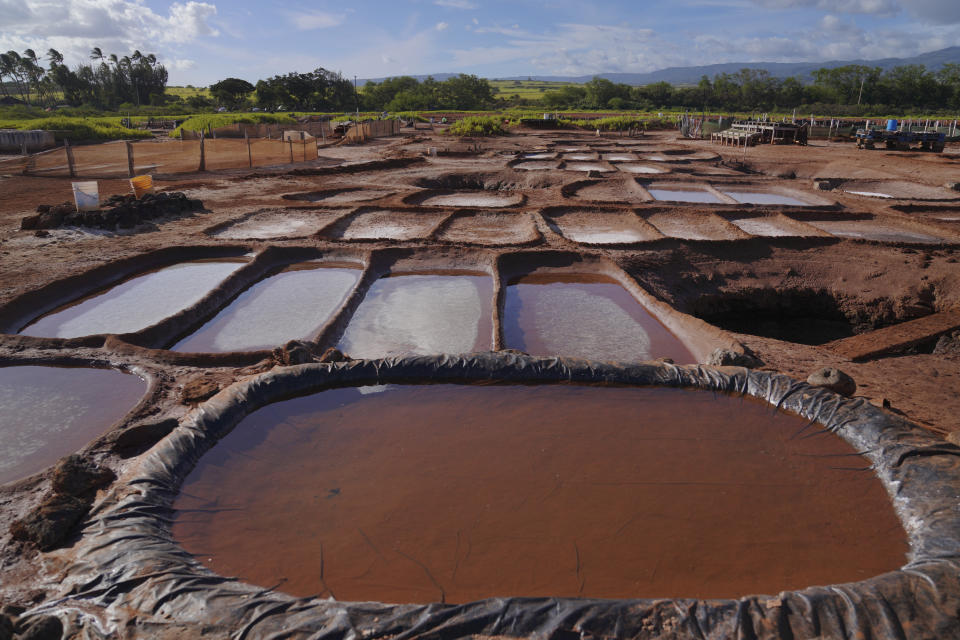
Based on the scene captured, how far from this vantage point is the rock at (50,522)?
8.60ft

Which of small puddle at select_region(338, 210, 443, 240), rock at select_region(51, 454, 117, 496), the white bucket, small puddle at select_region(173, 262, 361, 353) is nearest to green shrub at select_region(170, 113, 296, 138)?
the white bucket

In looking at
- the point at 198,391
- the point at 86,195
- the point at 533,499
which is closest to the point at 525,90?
the point at 86,195

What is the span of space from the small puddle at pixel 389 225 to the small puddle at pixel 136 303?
214 cm

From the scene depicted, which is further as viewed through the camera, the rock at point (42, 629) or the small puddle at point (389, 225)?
the small puddle at point (389, 225)

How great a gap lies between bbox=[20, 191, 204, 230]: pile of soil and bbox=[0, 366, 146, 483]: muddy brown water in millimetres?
5044

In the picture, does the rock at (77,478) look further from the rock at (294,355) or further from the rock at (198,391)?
the rock at (294,355)

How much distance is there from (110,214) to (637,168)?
13.4m

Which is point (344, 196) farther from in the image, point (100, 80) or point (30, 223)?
point (100, 80)

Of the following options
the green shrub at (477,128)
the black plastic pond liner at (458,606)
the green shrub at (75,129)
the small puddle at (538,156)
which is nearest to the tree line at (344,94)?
the green shrub at (477,128)

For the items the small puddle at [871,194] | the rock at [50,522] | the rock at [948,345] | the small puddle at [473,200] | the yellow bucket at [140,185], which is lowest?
the rock at [948,345]

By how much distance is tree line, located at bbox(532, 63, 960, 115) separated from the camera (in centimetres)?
4006

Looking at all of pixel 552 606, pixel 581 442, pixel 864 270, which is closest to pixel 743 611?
pixel 552 606

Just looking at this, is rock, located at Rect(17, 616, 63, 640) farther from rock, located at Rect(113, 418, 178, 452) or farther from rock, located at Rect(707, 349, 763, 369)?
rock, located at Rect(707, 349, 763, 369)

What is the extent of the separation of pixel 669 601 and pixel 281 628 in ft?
4.74
